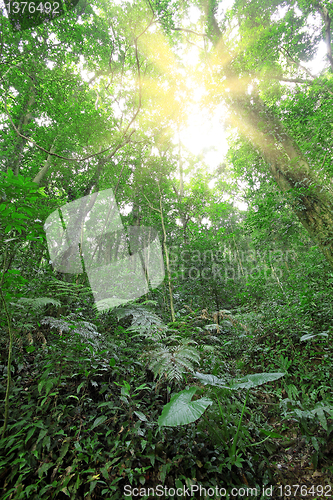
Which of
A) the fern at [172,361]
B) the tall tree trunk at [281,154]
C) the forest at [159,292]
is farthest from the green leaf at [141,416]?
the tall tree trunk at [281,154]

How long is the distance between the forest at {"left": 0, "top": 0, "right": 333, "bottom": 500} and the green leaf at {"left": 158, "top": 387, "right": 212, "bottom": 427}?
0.02 m

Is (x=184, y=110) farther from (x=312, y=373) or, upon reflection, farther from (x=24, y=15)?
(x=312, y=373)

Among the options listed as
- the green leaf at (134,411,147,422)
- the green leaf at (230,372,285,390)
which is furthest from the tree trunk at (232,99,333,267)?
the green leaf at (134,411,147,422)

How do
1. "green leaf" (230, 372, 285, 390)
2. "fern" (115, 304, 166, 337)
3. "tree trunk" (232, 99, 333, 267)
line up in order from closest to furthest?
1. "green leaf" (230, 372, 285, 390)
2. "fern" (115, 304, 166, 337)
3. "tree trunk" (232, 99, 333, 267)

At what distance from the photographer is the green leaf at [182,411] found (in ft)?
4.56

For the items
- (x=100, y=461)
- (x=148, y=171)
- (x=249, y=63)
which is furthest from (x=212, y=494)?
(x=249, y=63)

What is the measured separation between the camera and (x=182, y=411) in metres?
1.48

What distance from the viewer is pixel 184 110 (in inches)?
235
